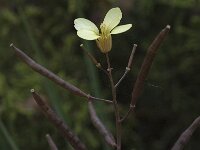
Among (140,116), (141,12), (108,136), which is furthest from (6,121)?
(108,136)

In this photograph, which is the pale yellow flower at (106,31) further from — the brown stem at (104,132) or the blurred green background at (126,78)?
the blurred green background at (126,78)

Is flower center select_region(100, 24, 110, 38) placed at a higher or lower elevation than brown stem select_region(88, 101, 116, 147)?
higher

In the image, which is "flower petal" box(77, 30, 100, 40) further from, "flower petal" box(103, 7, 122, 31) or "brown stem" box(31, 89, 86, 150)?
"brown stem" box(31, 89, 86, 150)

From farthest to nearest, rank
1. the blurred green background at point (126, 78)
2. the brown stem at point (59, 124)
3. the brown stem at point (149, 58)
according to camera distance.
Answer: the blurred green background at point (126, 78)
the brown stem at point (59, 124)
the brown stem at point (149, 58)

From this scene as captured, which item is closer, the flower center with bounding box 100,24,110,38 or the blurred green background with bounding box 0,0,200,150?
the flower center with bounding box 100,24,110,38

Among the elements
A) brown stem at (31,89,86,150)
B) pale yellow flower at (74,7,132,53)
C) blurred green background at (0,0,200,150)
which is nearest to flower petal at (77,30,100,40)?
pale yellow flower at (74,7,132,53)

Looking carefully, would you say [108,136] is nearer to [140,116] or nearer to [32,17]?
[140,116]

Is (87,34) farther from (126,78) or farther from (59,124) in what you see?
Result: (126,78)

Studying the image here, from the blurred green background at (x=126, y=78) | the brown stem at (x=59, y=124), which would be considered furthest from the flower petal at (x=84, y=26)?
the blurred green background at (x=126, y=78)
